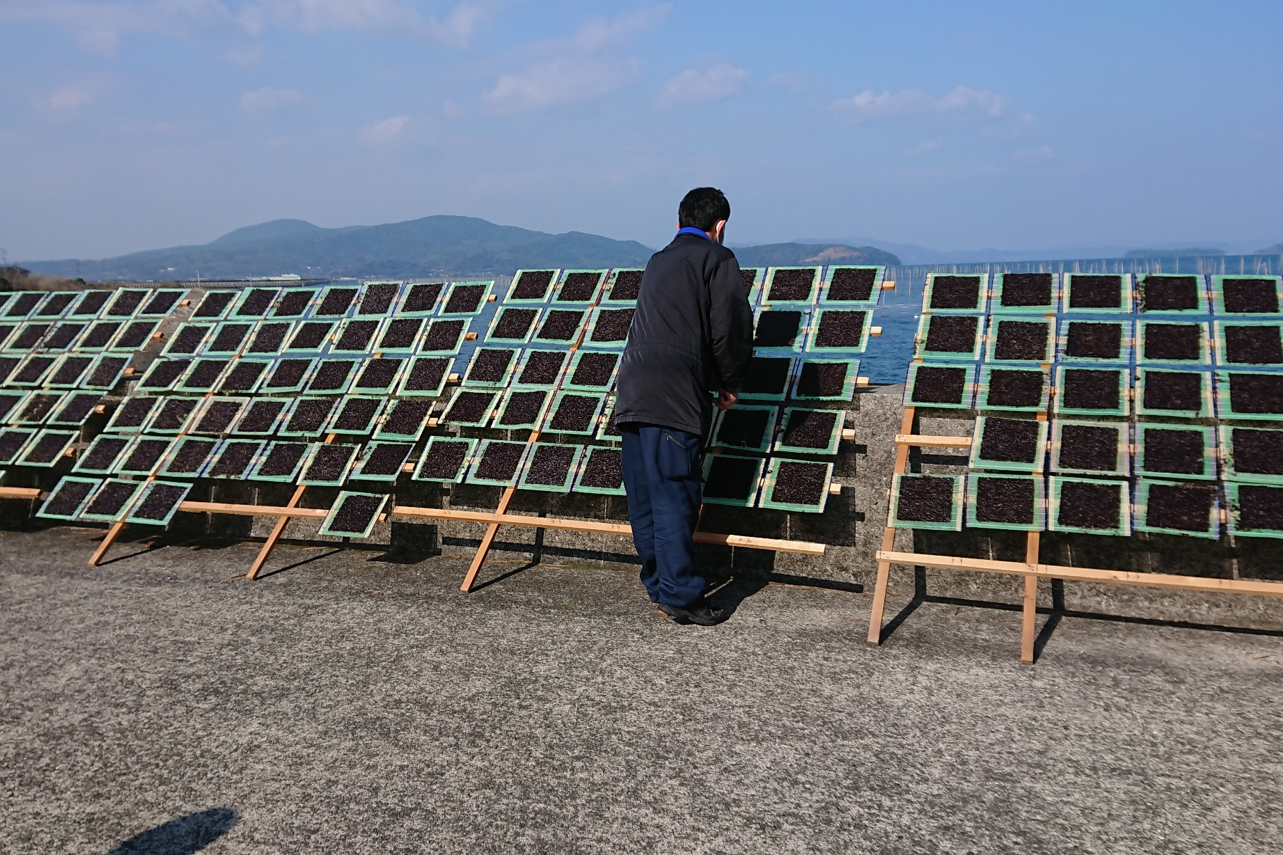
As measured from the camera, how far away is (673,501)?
5.81m

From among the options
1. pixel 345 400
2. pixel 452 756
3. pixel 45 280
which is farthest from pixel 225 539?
pixel 45 280

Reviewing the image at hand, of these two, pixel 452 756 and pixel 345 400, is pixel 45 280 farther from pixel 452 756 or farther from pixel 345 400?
pixel 452 756

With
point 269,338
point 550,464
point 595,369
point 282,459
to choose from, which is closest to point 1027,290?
point 595,369

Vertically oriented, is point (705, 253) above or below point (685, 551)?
above

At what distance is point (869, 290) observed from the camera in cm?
676

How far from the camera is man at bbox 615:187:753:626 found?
18.9 feet

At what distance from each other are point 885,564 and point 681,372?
1787 mm

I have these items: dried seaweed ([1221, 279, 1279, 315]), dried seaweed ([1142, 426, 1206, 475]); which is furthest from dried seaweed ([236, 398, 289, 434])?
dried seaweed ([1221, 279, 1279, 315])

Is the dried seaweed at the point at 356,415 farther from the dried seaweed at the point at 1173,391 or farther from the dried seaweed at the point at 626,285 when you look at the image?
the dried seaweed at the point at 1173,391

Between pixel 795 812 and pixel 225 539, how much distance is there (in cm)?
647

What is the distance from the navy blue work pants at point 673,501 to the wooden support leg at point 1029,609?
6.26 ft

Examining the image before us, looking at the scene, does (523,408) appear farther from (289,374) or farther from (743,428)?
(289,374)

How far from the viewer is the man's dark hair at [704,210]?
19.6ft

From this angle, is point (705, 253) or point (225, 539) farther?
point (225, 539)
